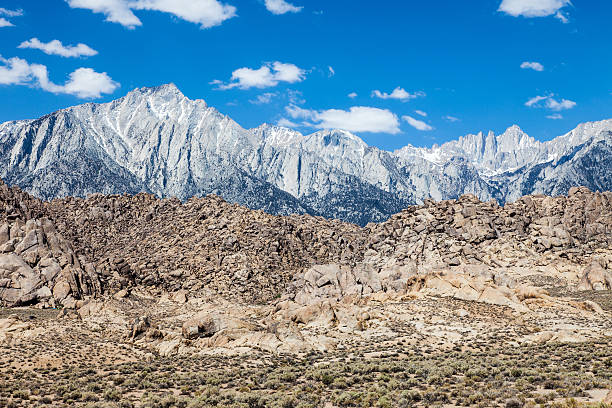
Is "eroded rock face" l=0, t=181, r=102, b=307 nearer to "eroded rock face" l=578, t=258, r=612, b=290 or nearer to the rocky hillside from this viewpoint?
the rocky hillside

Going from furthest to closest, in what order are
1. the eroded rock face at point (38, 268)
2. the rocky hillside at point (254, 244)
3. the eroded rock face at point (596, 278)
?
the rocky hillside at point (254, 244) < the eroded rock face at point (596, 278) < the eroded rock face at point (38, 268)

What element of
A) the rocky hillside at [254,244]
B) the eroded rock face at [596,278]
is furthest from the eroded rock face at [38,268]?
the eroded rock face at [596,278]

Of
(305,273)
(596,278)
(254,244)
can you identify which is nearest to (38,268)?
(254,244)

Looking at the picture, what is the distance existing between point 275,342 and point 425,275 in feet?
94.7

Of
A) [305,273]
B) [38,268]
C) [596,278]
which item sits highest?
[38,268]

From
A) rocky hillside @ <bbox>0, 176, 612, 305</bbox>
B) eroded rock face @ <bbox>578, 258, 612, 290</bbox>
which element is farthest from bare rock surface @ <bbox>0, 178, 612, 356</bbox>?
rocky hillside @ <bbox>0, 176, 612, 305</bbox>

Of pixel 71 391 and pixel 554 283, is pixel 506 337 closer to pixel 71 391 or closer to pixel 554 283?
pixel 71 391

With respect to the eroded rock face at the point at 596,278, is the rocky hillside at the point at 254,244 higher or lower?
higher

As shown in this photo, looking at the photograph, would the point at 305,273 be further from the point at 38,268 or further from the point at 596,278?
the point at 596,278

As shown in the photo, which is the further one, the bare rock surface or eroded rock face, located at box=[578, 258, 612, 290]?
eroded rock face, located at box=[578, 258, 612, 290]

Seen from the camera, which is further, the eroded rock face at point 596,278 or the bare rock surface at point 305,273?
the eroded rock face at point 596,278

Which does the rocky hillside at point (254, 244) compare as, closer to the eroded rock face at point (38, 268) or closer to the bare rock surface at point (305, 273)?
the eroded rock face at point (38, 268)

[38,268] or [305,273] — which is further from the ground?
[38,268]

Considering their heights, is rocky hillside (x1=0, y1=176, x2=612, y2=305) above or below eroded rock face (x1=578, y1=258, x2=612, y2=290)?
above
